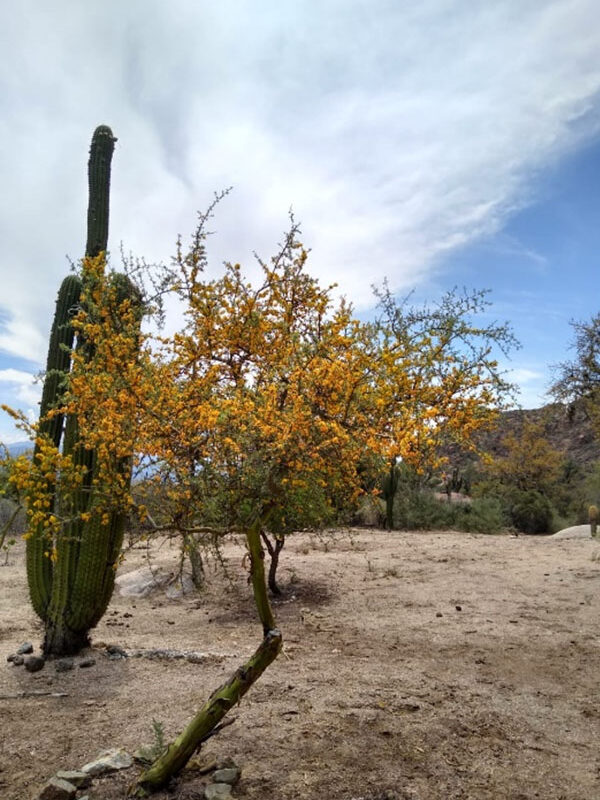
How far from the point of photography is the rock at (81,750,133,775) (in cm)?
302

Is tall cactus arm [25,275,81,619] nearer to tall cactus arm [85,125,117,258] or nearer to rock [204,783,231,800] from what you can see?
tall cactus arm [85,125,117,258]

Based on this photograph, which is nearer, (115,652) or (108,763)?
(108,763)

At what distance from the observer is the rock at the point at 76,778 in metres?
2.89

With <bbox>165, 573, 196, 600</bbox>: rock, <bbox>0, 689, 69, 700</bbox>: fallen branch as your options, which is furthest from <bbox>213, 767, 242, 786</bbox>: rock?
<bbox>165, 573, 196, 600</bbox>: rock

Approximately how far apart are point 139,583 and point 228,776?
579 centimetres

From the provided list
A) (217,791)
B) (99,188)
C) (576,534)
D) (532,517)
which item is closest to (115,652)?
(217,791)

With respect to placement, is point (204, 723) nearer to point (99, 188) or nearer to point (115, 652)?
point (115, 652)

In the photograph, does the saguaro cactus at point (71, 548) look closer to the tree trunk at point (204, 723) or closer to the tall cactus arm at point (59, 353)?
the tall cactus arm at point (59, 353)

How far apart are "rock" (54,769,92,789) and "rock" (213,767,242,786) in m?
0.66

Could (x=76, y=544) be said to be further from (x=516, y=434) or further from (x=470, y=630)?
(x=516, y=434)

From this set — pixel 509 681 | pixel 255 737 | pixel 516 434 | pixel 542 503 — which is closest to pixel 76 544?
pixel 255 737

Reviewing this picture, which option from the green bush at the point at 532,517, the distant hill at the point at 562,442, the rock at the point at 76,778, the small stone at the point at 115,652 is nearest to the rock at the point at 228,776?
the rock at the point at 76,778

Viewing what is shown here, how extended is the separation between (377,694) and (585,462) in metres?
29.6

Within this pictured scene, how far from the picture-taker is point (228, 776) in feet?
9.43
